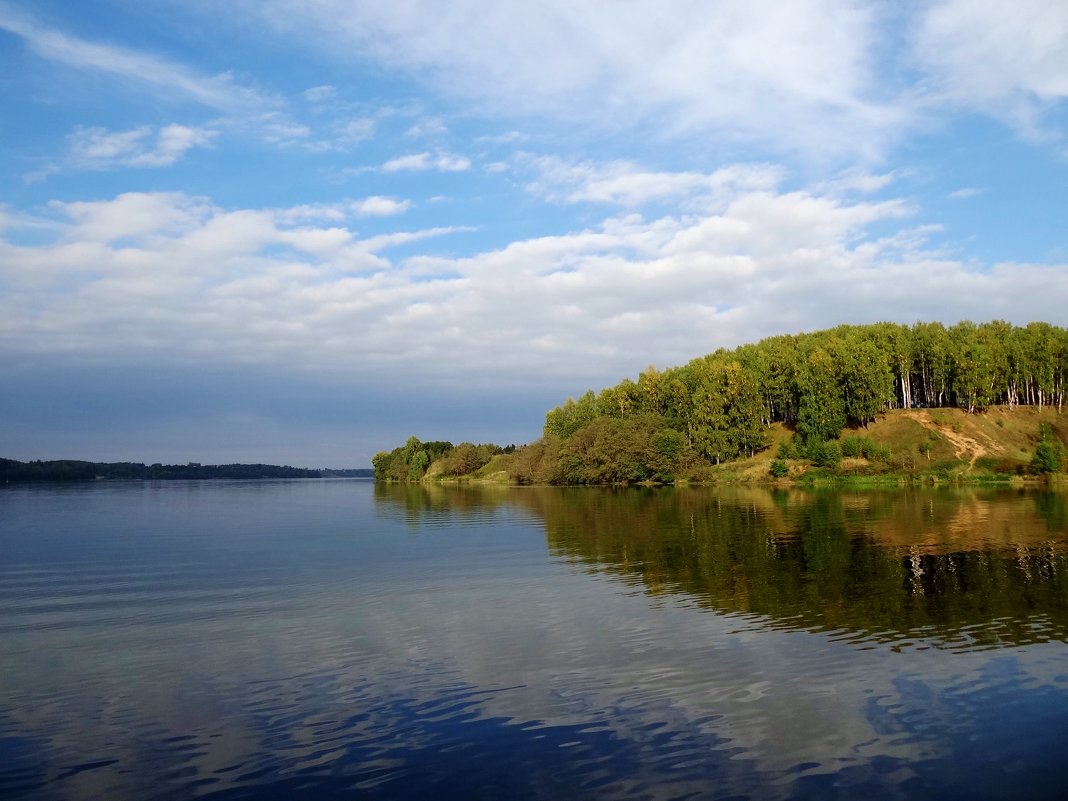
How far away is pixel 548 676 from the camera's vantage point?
19859 millimetres

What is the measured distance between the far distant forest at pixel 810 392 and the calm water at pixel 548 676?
106439mm

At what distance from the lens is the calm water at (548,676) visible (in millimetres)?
13656

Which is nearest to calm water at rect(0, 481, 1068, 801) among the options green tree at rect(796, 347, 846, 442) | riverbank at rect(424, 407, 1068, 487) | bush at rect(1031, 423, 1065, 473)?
bush at rect(1031, 423, 1065, 473)

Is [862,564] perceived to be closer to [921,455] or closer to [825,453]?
[921,455]

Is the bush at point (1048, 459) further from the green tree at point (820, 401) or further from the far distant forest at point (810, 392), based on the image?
the green tree at point (820, 401)

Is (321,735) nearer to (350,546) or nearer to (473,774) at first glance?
(473,774)

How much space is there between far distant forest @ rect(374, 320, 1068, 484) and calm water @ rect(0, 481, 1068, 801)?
10644 cm

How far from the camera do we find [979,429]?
137625mm

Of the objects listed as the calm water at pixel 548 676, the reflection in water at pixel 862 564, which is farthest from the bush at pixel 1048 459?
the calm water at pixel 548 676

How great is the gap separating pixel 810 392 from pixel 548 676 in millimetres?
140494

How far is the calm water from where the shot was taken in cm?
1366

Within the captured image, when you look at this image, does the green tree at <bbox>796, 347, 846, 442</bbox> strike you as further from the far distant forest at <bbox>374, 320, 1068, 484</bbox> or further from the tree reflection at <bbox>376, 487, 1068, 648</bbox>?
the tree reflection at <bbox>376, 487, 1068, 648</bbox>

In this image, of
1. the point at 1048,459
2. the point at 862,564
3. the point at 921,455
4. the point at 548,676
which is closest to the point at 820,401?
the point at 921,455

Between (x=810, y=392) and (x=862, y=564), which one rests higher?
(x=810, y=392)
